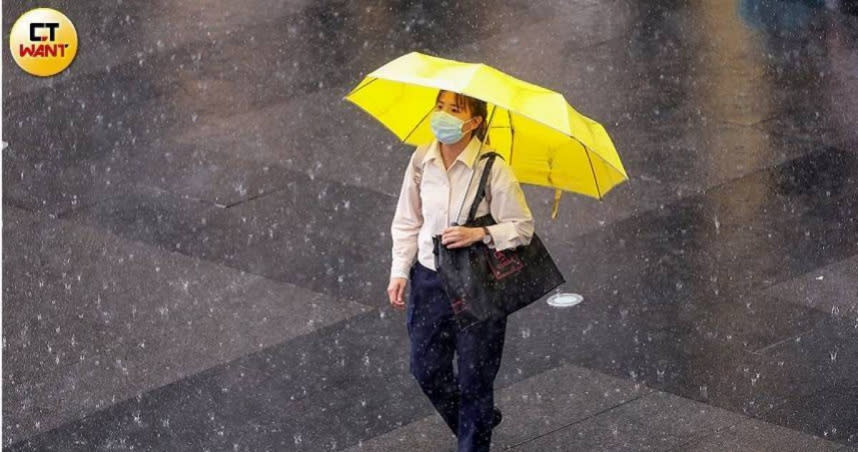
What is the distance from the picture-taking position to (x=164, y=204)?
12.2m

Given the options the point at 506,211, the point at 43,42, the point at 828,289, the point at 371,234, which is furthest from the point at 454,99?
the point at 43,42

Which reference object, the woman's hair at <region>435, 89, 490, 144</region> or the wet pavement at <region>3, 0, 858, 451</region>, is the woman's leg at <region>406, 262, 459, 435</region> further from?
the woman's hair at <region>435, 89, 490, 144</region>

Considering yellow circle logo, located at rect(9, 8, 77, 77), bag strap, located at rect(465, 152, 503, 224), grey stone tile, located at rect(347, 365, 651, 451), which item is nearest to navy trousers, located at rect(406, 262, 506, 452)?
bag strap, located at rect(465, 152, 503, 224)

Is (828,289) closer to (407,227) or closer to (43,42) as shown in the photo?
(407,227)

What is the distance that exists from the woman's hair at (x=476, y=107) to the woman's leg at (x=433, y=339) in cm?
67

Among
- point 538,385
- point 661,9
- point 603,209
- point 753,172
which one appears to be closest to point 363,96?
point 538,385

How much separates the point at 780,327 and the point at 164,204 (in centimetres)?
437

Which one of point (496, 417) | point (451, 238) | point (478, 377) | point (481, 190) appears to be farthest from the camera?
point (496, 417)

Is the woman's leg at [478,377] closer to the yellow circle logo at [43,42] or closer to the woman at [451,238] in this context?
the woman at [451,238]

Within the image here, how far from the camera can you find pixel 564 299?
10.5 m

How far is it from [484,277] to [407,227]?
0.46 metres

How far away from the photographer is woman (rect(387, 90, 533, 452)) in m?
8.02

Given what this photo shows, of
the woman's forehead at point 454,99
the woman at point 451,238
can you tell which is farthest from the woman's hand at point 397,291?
the woman's forehead at point 454,99

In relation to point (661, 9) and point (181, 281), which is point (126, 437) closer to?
point (181, 281)
